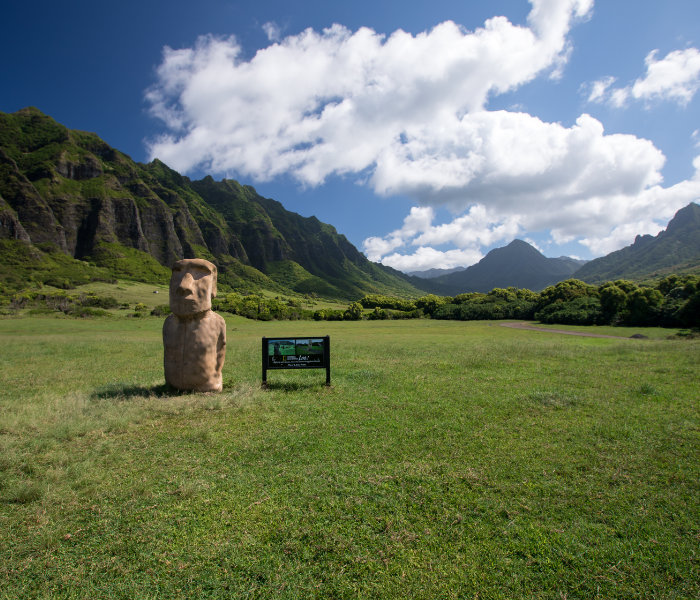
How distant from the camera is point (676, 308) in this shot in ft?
118

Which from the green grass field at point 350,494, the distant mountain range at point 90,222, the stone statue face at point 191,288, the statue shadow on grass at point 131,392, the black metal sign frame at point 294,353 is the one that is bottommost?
the green grass field at point 350,494

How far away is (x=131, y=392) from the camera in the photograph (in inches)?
392

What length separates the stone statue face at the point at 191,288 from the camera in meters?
9.29

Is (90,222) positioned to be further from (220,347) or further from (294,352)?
(294,352)

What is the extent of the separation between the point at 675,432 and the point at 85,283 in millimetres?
101026

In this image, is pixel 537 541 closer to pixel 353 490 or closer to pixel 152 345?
pixel 353 490

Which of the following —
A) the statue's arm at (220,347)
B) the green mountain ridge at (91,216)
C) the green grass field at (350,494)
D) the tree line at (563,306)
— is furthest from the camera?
the green mountain ridge at (91,216)

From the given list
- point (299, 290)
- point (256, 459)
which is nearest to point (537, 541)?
point (256, 459)

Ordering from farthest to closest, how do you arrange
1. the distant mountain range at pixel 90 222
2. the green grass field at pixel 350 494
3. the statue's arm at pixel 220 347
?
the distant mountain range at pixel 90 222, the statue's arm at pixel 220 347, the green grass field at pixel 350 494

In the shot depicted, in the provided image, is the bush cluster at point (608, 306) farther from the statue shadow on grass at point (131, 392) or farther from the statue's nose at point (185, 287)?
the statue shadow on grass at point (131, 392)

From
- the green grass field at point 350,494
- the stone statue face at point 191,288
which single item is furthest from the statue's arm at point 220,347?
the green grass field at point 350,494

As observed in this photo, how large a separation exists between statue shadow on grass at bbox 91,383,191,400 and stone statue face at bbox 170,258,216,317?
223 centimetres

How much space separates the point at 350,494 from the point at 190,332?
261 inches

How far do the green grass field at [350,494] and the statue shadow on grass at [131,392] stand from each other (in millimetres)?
105
